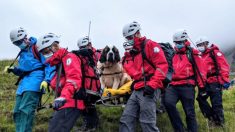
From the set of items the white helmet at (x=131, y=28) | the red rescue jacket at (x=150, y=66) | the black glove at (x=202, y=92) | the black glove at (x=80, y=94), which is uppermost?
the white helmet at (x=131, y=28)

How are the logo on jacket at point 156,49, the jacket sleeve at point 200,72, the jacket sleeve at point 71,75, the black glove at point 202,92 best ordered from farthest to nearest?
the black glove at point 202,92 → the jacket sleeve at point 200,72 → the logo on jacket at point 156,49 → the jacket sleeve at point 71,75

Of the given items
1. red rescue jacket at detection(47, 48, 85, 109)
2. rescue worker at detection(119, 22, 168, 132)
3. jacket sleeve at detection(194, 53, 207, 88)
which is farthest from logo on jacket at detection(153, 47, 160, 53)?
jacket sleeve at detection(194, 53, 207, 88)

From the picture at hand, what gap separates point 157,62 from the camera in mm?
7648

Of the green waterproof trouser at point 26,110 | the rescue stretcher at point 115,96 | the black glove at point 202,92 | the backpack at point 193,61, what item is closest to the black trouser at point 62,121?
the green waterproof trouser at point 26,110

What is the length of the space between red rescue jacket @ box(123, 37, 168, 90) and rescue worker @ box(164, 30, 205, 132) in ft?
6.84

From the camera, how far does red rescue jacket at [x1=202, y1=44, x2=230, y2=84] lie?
11.5 metres

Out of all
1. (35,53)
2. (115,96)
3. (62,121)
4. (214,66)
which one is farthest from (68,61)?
(214,66)

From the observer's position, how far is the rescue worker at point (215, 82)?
11.5 m

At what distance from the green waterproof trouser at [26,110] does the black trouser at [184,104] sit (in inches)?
127

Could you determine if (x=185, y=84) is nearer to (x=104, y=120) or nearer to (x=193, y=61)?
(x=193, y=61)

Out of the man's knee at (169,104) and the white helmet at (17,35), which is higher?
the white helmet at (17,35)

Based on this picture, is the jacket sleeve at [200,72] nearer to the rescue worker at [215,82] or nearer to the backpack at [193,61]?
the backpack at [193,61]

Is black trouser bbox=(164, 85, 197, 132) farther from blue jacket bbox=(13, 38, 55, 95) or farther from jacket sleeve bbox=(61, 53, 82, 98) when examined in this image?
jacket sleeve bbox=(61, 53, 82, 98)

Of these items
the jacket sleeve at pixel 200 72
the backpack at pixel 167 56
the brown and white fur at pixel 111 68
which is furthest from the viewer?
the brown and white fur at pixel 111 68
